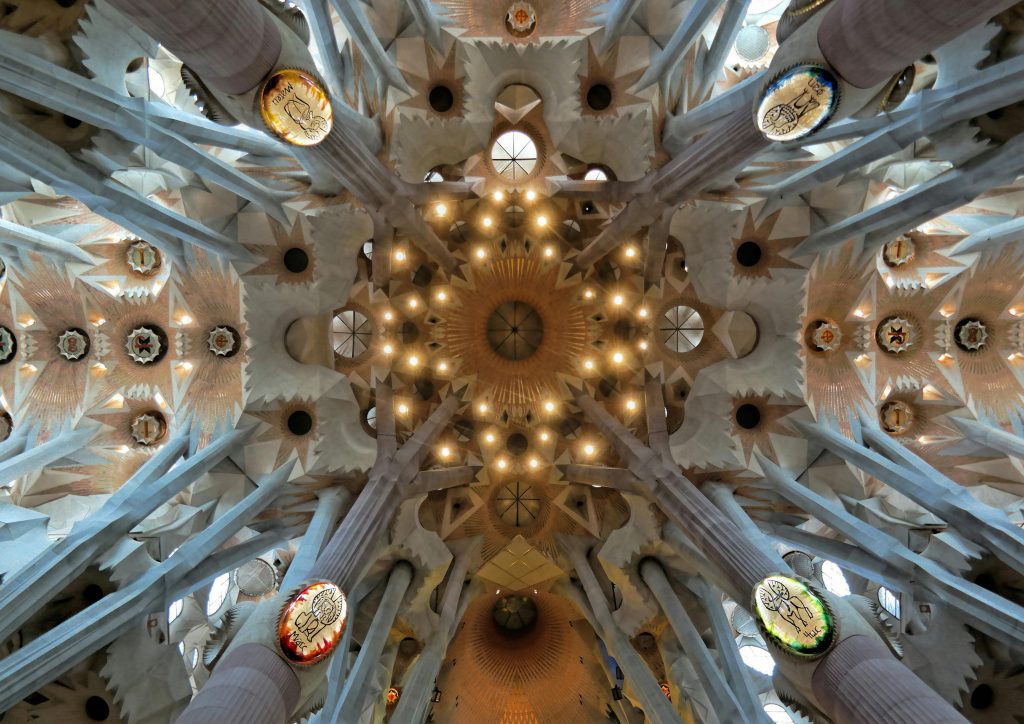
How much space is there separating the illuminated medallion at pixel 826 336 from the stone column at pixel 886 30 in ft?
24.8

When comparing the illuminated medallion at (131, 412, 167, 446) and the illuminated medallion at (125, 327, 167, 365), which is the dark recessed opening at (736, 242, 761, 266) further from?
the illuminated medallion at (131, 412, 167, 446)

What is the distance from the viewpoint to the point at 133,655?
10406 mm

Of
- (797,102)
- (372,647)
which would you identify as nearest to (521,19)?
(797,102)

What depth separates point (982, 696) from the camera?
36.2 ft

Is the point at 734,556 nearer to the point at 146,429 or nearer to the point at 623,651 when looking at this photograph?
the point at 623,651

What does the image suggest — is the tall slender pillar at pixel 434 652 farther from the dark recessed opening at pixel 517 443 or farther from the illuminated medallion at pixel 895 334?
the illuminated medallion at pixel 895 334

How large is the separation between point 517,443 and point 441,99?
381 inches

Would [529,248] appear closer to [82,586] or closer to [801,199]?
→ [801,199]

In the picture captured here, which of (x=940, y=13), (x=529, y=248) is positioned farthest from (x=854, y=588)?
(x=940, y=13)

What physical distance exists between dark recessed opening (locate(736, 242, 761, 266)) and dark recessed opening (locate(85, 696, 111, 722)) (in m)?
15.7

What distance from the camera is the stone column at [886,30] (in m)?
5.77

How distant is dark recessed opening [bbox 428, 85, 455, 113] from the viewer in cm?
1379

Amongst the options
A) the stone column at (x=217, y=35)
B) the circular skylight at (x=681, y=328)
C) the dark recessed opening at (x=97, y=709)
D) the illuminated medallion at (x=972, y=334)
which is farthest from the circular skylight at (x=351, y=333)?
the illuminated medallion at (x=972, y=334)

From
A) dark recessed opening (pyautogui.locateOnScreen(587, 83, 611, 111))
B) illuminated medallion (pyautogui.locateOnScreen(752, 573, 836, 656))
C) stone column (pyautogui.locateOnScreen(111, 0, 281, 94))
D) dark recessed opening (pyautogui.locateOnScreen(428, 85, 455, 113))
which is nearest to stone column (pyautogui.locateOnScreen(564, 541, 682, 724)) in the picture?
illuminated medallion (pyautogui.locateOnScreen(752, 573, 836, 656))
